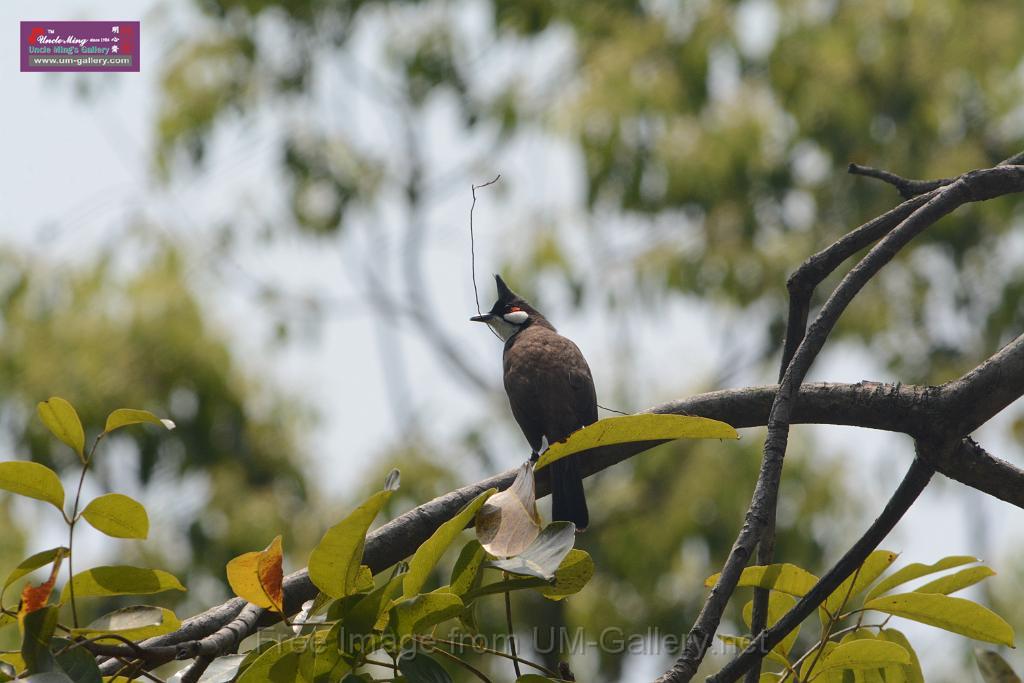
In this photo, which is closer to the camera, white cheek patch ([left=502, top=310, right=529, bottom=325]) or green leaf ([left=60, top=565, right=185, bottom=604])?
green leaf ([left=60, top=565, right=185, bottom=604])

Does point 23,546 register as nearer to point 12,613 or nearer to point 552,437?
A: point 552,437

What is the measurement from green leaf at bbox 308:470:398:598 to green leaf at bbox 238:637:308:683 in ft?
0.28

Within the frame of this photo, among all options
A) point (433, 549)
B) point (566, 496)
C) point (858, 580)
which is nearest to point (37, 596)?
point (433, 549)

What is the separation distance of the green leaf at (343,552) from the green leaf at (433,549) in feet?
0.24

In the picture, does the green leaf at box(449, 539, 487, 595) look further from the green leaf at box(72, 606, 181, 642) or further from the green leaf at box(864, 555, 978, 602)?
the green leaf at box(864, 555, 978, 602)

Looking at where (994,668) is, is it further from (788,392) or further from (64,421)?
(64,421)

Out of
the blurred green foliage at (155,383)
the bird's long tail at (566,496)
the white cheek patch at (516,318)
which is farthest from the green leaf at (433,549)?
the blurred green foliage at (155,383)

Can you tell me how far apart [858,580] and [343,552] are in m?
0.90

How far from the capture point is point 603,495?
9.20 metres

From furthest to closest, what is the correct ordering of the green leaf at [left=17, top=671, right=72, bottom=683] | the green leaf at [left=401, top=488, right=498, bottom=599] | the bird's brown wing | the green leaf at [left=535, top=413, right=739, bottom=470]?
1. the bird's brown wing
2. the green leaf at [left=535, top=413, right=739, bottom=470]
3. the green leaf at [left=401, top=488, right=498, bottom=599]
4. the green leaf at [left=17, top=671, right=72, bottom=683]

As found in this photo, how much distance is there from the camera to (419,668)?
52.0 inches

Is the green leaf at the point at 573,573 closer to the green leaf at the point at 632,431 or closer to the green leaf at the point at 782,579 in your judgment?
the green leaf at the point at 632,431

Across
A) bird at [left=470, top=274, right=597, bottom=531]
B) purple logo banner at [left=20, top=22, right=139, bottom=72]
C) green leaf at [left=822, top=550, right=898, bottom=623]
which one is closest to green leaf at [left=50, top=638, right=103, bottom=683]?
green leaf at [left=822, top=550, right=898, bottom=623]

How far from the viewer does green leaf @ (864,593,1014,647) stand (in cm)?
162
